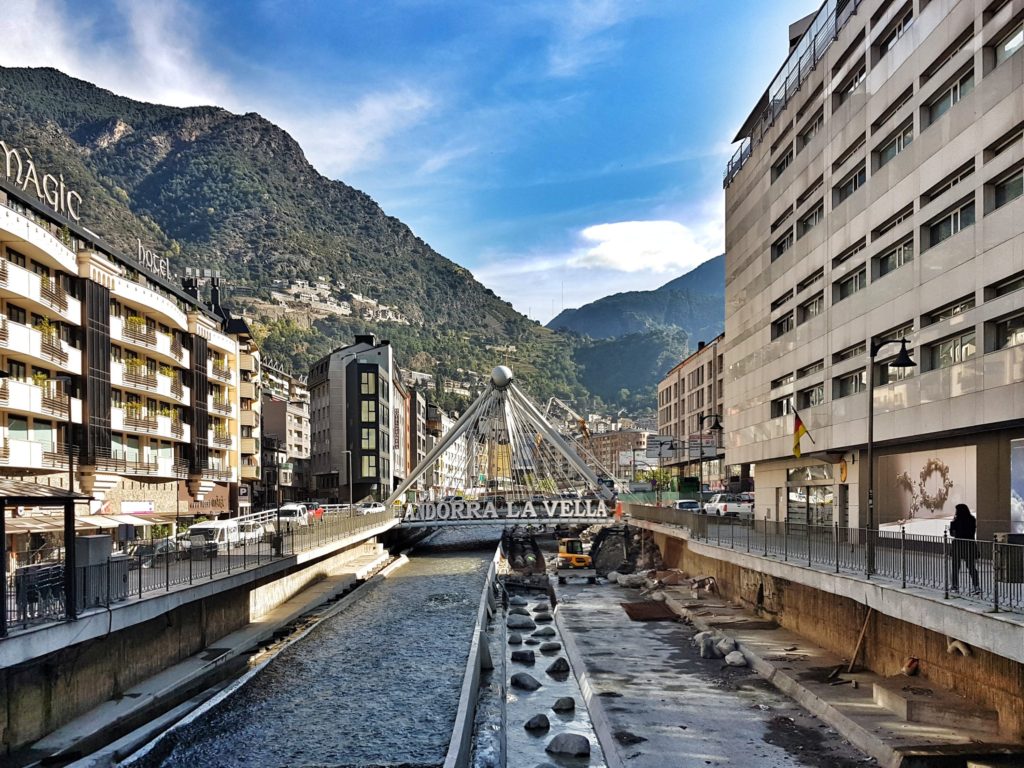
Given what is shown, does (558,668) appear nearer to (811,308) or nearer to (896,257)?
(896,257)

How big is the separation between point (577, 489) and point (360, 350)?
117 ft

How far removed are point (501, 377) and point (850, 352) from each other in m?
50.9

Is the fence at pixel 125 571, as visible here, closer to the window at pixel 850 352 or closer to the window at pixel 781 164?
the window at pixel 850 352

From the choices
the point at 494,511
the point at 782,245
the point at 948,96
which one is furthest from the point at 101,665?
the point at 494,511

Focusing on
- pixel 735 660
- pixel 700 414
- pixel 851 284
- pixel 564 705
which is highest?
pixel 851 284

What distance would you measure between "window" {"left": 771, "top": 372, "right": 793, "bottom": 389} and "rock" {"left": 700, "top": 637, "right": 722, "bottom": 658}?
19.8 meters

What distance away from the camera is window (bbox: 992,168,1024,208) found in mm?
26078

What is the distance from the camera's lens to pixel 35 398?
38625 millimetres

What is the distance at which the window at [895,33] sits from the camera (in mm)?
34250

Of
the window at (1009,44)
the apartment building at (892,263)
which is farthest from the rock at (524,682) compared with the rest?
the window at (1009,44)

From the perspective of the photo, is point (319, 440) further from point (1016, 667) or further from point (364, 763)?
point (1016, 667)

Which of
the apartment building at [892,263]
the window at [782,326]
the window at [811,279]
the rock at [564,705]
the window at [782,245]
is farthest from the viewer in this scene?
the window at [782,326]

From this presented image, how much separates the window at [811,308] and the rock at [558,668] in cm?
2205

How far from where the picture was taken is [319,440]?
117 meters
